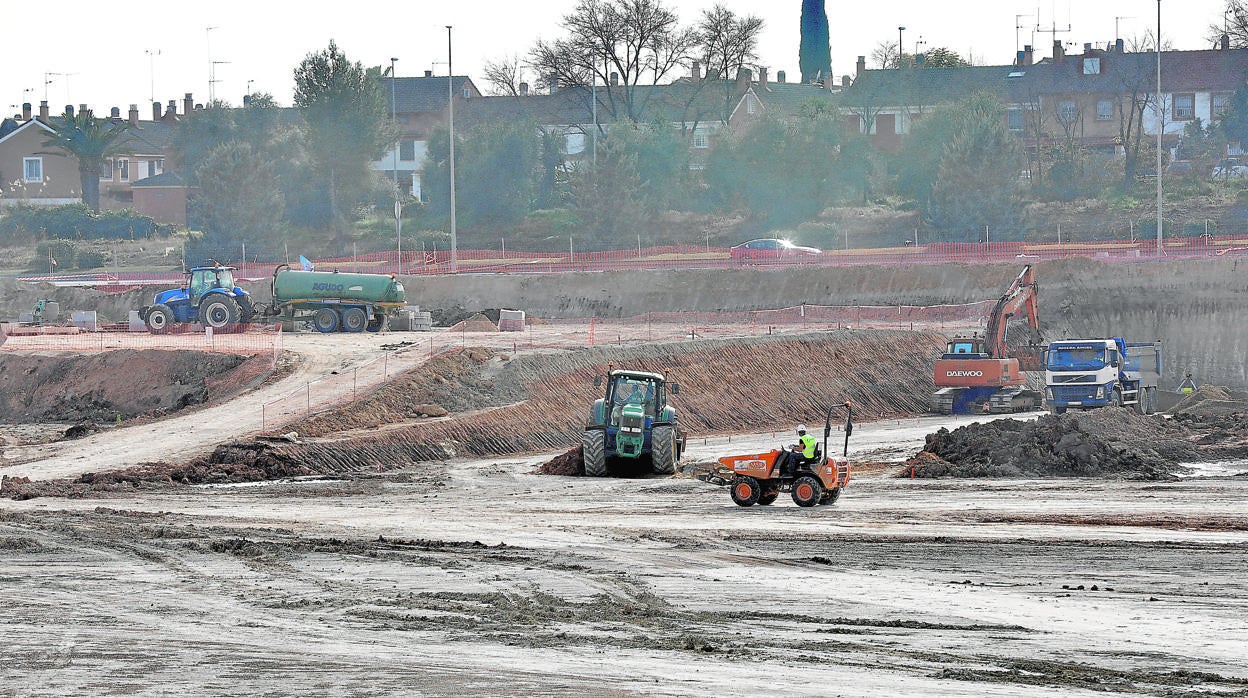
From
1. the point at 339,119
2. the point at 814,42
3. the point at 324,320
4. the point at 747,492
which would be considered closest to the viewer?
the point at 747,492

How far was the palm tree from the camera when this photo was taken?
268 feet

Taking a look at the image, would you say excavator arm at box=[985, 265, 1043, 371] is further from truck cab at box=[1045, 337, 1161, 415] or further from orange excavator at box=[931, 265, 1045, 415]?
truck cab at box=[1045, 337, 1161, 415]

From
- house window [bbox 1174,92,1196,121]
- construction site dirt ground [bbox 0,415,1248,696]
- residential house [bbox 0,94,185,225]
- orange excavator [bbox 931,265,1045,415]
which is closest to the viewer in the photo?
construction site dirt ground [bbox 0,415,1248,696]

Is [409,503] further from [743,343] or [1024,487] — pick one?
[743,343]

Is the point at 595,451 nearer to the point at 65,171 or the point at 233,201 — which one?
the point at 233,201

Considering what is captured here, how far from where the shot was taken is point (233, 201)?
73.3 metres

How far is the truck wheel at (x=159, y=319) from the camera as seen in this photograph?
44562mm

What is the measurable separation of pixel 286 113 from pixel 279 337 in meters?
54.1

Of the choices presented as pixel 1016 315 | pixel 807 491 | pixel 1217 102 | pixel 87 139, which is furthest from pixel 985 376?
pixel 87 139

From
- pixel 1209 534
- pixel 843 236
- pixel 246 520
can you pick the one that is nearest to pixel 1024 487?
pixel 1209 534

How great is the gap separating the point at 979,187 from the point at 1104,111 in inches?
909

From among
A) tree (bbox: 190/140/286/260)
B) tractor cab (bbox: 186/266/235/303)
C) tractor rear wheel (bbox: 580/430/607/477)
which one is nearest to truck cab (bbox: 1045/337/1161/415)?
tractor rear wheel (bbox: 580/430/607/477)

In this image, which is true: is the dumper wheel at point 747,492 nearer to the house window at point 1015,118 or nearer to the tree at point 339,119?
the tree at point 339,119

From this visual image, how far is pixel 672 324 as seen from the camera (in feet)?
159
